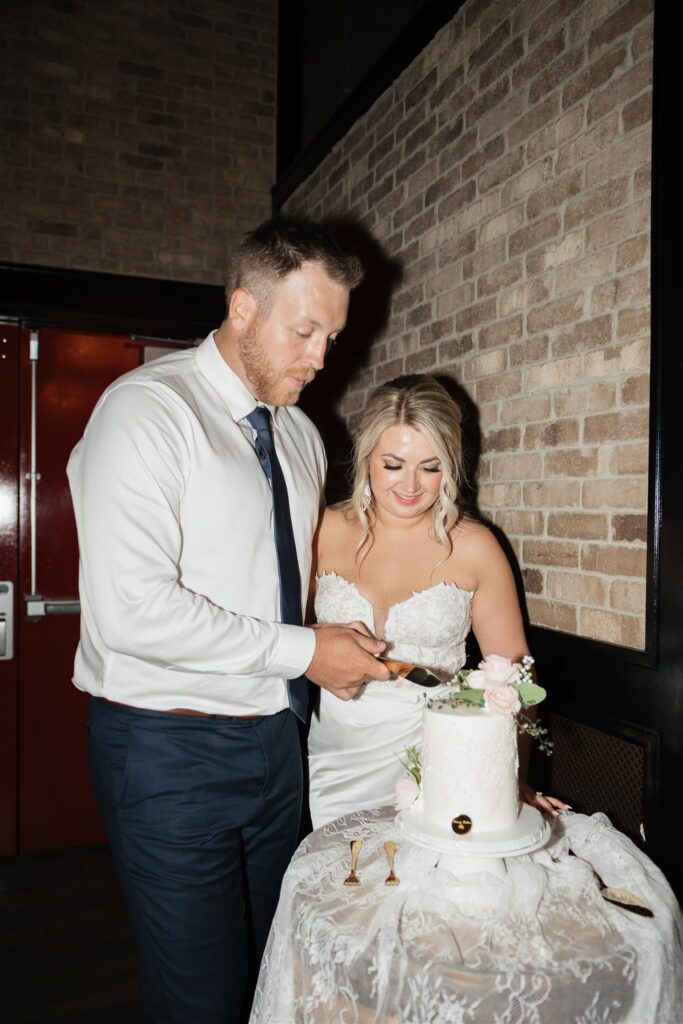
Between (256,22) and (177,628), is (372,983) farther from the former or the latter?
(256,22)

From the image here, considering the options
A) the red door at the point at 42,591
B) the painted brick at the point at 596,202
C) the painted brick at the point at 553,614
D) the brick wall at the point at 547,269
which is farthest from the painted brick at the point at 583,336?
the red door at the point at 42,591

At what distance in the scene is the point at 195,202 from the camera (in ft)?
14.9

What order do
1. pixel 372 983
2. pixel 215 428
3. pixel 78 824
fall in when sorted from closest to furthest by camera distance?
pixel 372 983 < pixel 215 428 < pixel 78 824

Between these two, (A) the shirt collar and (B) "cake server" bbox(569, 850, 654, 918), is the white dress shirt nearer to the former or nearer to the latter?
(A) the shirt collar

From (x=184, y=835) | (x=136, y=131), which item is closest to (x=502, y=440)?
(x=184, y=835)

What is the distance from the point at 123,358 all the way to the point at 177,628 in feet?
9.76

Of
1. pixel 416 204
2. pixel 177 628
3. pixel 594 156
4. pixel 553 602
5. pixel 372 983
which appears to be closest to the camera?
pixel 372 983

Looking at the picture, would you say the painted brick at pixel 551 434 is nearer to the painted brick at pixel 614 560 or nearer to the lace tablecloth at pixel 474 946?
the painted brick at pixel 614 560

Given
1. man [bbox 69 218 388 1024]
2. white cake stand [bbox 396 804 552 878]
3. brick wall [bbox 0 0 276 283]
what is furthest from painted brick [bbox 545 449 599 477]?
brick wall [bbox 0 0 276 283]

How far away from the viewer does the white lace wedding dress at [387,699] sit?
228cm

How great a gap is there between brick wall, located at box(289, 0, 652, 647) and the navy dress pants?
3.44 feet

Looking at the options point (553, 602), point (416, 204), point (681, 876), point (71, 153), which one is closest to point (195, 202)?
point (71, 153)

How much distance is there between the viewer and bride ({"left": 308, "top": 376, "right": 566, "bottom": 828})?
2.28m

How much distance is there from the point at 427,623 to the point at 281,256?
1.11 meters
